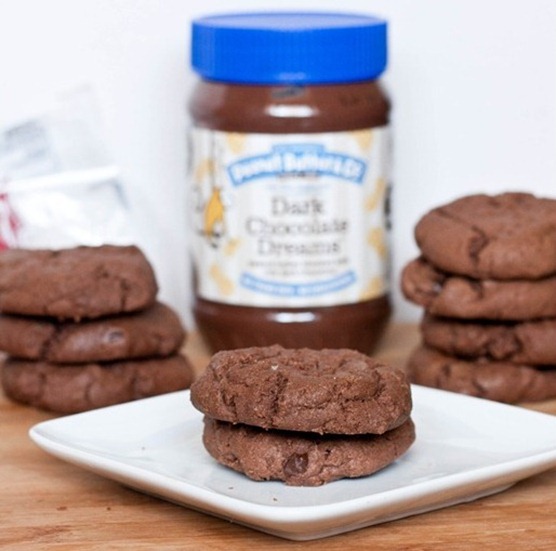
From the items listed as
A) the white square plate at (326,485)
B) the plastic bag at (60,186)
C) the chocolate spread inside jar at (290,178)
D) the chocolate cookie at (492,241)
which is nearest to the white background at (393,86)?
the plastic bag at (60,186)

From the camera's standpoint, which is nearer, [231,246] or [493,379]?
[493,379]

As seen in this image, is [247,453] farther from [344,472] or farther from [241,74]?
[241,74]

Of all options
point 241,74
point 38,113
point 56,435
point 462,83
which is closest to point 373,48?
point 241,74

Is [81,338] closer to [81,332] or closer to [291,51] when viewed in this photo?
[81,332]

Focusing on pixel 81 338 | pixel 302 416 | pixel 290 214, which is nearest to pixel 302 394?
pixel 302 416

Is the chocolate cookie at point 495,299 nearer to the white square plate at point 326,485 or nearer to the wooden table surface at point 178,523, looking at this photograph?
the white square plate at point 326,485

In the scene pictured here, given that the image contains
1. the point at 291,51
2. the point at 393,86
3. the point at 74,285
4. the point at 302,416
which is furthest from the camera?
the point at 393,86
